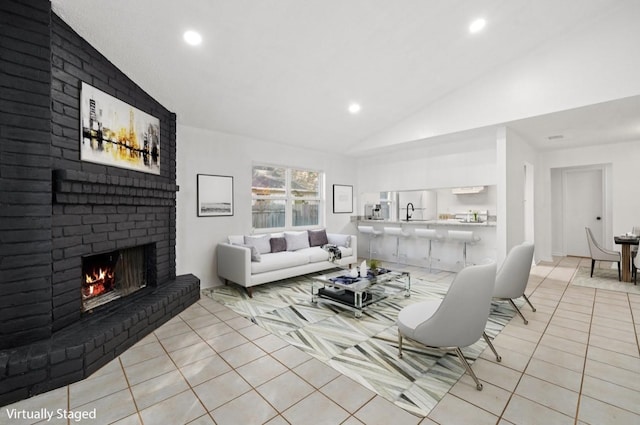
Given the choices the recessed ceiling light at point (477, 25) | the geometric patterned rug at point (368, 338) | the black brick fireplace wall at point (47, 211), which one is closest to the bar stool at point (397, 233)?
the geometric patterned rug at point (368, 338)

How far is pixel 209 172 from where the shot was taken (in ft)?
15.5

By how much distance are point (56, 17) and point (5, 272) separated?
202cm

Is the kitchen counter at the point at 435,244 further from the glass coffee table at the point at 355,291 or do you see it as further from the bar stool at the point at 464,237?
the glass coffee table at the point at 355,291

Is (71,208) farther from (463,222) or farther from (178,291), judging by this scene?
(463,222)

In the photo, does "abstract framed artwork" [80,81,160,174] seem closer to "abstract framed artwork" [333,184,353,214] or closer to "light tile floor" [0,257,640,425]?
"light tile floor" [0,257,640,425]

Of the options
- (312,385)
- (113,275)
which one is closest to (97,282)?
(113,275)

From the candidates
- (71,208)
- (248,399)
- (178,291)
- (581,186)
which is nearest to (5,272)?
(71,208)

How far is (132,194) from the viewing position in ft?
10.2

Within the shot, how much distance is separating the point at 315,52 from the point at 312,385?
343 centimetres

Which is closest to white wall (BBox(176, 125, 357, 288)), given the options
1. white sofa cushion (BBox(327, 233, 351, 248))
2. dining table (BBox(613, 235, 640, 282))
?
white sofa cushion (BBox(327, 233, 351, 248))

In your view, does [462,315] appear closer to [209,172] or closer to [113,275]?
[113,275]

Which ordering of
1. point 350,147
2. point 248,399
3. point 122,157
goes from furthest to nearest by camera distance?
point 350,147 < point 122,157 < point 248,399

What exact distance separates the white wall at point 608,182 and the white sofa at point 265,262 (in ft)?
16.0

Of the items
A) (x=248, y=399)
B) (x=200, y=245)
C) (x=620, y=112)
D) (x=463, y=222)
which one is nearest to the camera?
(x=248, y=399)
